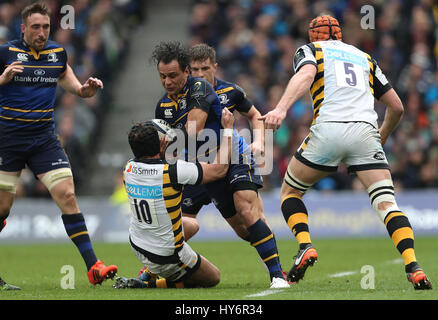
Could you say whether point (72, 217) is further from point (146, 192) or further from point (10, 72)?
point (10, 72)

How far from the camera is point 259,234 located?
7688mm

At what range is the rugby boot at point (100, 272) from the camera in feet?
25.5

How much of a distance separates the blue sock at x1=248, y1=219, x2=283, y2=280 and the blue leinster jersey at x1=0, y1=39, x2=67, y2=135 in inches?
95.0

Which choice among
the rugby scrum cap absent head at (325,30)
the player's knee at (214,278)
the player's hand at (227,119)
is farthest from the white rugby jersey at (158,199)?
the rugby scrum cap absent head at (325,30)

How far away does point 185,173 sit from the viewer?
710 cm

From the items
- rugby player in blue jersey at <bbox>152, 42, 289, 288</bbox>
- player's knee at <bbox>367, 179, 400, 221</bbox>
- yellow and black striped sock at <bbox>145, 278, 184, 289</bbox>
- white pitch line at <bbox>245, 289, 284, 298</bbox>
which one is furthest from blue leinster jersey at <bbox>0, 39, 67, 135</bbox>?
player's knee at <bbox>367, 179, 400, 221</bbox>

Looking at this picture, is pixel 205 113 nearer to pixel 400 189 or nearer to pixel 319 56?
pixel 319 56

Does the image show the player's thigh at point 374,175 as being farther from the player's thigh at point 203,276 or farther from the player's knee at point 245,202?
the player's thigh at point 203,276

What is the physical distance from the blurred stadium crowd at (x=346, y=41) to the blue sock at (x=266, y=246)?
10.4 m

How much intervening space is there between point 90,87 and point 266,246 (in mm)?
2542

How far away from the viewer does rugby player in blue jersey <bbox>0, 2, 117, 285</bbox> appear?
805cm

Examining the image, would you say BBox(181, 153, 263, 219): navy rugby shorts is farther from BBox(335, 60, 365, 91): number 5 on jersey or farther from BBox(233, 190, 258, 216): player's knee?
BBox(335, 60, 365, 91): number 5 on jersey

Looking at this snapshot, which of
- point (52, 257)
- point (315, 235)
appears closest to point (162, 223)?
point (52, 257)

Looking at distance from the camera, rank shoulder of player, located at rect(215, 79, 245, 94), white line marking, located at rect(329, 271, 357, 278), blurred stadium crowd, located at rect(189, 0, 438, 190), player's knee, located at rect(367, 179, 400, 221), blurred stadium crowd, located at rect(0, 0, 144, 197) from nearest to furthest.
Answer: player's knee, located at rect(367, 179, 400, 221), shoulder of player, located at rect(215, 79, 245, 94), white line marking, located at rect(329, 271, 357, 278), blurred stadium crowd, located at rect(189, 0, 438, 190), blurred stadium crowd, located at rect(0, 0, 144, 197)
